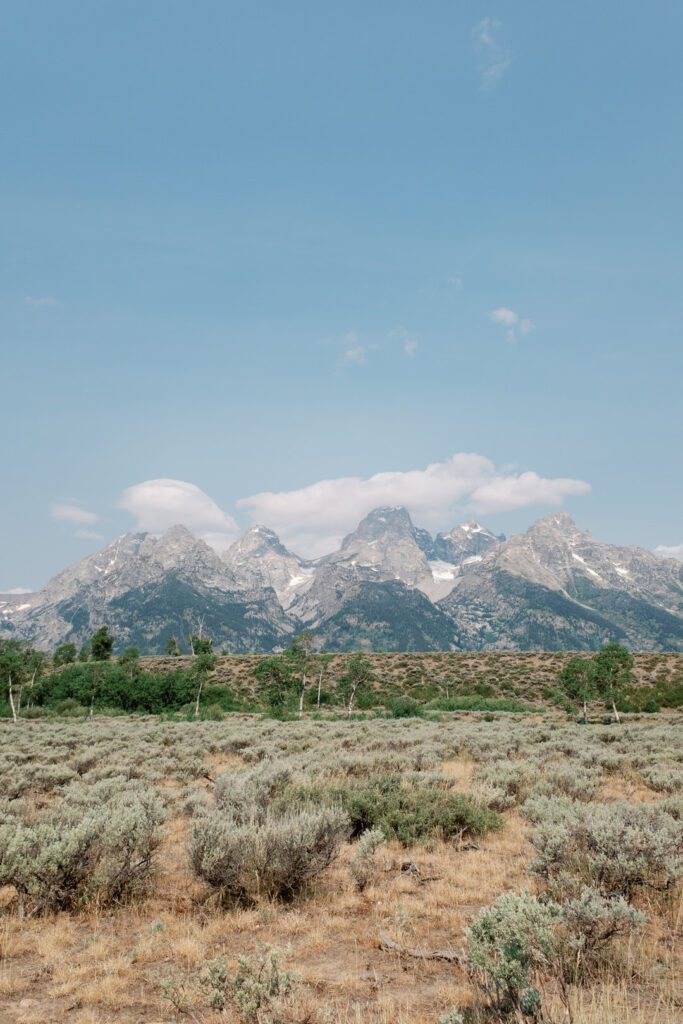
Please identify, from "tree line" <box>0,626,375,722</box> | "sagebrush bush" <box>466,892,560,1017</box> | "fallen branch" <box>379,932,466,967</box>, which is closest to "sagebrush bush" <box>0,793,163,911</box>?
"fallen branch" <box>379,932,466,967</box>

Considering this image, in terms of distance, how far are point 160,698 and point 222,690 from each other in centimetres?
736

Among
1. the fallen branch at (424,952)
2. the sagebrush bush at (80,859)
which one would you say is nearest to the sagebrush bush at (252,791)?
the sagebrush bush at (80,859)

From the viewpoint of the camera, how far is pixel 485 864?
29.7ft

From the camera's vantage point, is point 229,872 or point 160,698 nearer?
point 229,872

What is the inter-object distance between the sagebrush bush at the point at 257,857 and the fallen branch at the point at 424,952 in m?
1.95

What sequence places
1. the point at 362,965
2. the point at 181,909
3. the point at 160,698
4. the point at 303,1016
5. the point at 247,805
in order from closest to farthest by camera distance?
the point at 303,1016 < the point at 362,965 < the point at 181,909 < the point at 247,805 < the point at 160,698

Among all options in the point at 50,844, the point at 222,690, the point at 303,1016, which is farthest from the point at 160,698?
the point at 303,1016

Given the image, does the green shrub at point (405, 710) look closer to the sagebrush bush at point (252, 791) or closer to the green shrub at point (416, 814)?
the sagebrush bush at point (252, 791)

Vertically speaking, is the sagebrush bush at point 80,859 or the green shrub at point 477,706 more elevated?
the sagebrush bush at point 80,859

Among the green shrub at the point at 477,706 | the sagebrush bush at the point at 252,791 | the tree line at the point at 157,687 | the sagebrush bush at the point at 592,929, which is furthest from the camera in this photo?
the tree line at the point at 157,687

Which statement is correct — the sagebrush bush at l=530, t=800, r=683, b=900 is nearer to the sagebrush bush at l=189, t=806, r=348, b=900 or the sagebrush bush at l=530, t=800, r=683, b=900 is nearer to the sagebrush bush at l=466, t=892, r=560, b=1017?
the sagebrush bush at l=466, t=892, r=560, b=1017

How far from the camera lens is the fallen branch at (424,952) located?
19.1 ft

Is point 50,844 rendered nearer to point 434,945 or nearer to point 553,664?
point 434,945

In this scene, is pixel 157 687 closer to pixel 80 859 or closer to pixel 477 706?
pixel 477 706
